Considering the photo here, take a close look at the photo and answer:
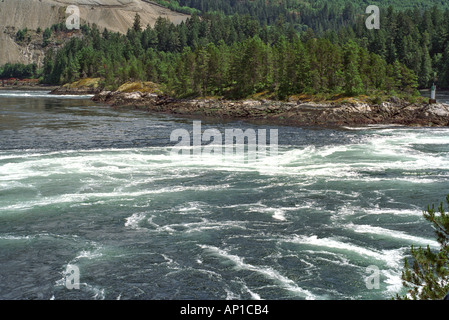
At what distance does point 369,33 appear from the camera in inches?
7456

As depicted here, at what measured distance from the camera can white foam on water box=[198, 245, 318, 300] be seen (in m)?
18.2

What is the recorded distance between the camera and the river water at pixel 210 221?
62.6 ft

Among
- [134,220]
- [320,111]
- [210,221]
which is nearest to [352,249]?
[210,221]

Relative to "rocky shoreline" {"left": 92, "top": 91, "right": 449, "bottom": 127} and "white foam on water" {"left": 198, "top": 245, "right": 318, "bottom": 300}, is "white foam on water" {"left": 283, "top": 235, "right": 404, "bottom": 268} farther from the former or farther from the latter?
"rocky shoreline" {"left": 92, "top": 91, "right": 449, "bottom": 127}

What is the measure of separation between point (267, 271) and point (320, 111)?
65831 mm

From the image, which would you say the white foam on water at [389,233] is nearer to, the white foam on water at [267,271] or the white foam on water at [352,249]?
the white foam on water at [352,249]

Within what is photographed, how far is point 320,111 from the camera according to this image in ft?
272

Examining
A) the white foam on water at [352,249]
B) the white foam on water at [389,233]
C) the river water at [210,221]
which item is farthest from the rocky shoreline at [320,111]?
the white foam on water at [352,249]

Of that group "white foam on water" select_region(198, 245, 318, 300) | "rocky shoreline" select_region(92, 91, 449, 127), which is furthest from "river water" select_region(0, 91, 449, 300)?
"rocky shoreline" select_region(92, 91, 449, 127)

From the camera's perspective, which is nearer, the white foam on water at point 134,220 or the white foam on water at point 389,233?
the white foam on water at point 389,233

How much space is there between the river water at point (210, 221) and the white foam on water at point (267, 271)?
0.15 ft

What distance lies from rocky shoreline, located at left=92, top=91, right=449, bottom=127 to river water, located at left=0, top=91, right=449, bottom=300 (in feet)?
89.9

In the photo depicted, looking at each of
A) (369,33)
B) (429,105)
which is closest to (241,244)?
(429,105)

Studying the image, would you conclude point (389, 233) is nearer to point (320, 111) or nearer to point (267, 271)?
point (267, 271)
